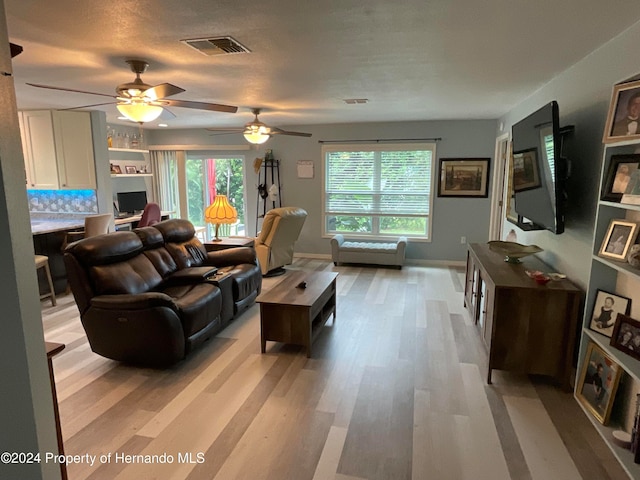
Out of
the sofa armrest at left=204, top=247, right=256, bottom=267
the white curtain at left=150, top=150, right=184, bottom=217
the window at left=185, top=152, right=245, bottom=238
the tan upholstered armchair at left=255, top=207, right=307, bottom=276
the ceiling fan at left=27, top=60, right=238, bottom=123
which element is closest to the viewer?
the ceiling fan at left=27, top=60, right=238, bottom=123

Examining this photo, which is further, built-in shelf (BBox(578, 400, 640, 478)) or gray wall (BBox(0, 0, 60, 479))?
built-in shelf (BBox(578, 400, 640, 478))

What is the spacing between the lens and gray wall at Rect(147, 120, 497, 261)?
6094mm

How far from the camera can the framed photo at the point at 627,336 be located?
2.02 meters

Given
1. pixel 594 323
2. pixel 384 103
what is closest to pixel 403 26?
pixel 594 323

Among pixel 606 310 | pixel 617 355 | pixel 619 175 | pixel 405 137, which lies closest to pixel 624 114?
pixel 619 175

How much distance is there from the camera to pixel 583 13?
1973mm

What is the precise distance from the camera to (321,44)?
7.97 feet

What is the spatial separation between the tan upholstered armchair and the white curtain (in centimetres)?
307

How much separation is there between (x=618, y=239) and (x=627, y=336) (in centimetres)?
52

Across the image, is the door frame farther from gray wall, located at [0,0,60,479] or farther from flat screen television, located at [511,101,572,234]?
gray wall, located at [0,0,60,479]

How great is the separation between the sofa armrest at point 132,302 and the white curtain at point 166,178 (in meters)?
4.99

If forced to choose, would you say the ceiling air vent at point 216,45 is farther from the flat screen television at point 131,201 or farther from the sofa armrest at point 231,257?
the flat screen television at point 131,201

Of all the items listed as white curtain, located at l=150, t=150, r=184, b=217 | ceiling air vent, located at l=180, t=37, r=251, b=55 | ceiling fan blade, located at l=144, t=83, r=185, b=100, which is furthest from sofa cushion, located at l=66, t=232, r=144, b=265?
white curtain, located at l=150, t=150, r=184, b=217

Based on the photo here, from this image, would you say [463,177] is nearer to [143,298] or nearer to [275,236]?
[275,236]
